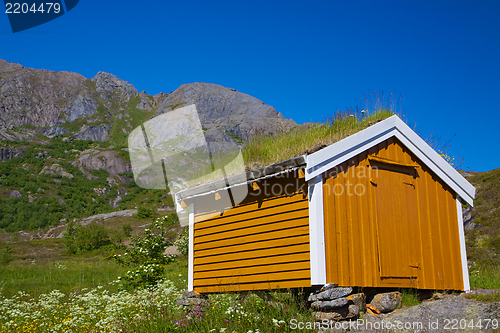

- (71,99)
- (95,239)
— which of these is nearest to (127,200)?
(95,239)

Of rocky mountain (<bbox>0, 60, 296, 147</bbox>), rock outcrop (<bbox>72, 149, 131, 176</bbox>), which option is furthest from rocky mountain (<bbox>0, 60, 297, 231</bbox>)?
rocky mountain (<bbox>0, 60, 296, 147</bbox>)

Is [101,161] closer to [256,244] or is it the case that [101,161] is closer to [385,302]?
[256,244]

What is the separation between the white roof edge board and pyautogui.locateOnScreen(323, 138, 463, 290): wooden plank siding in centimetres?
17

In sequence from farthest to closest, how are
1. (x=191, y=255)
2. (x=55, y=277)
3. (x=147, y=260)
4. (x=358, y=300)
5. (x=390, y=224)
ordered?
(x=55, y=277) → (x=147, y=260) → (x=191, y=255) → (x=390, y=224) → (x=358, y=300)

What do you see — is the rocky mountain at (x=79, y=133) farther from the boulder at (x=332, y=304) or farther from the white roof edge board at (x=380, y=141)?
the boulder at (x=332, y=304)

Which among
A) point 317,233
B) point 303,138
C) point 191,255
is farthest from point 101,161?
point 317,233

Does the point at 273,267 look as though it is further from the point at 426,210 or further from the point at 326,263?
the point at 426,210

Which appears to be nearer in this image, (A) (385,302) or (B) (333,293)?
(B) (333,293)

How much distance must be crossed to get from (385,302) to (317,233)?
6.85 ft

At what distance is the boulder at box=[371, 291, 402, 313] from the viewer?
7238mm

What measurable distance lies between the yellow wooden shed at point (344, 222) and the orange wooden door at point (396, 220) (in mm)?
22

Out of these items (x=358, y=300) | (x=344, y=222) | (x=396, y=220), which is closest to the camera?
(x=358, y=300)

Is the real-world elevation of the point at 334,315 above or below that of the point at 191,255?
below

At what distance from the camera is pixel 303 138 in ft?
27.5
